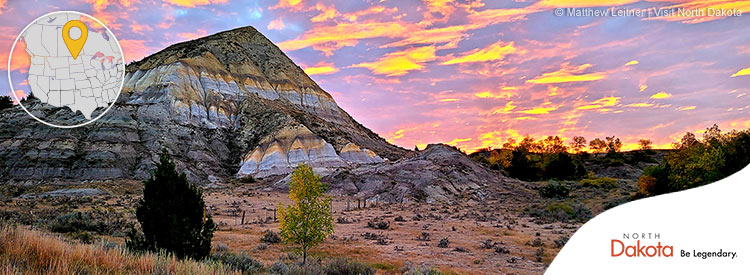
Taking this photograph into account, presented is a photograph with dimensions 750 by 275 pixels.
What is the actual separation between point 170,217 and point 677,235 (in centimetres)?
1309

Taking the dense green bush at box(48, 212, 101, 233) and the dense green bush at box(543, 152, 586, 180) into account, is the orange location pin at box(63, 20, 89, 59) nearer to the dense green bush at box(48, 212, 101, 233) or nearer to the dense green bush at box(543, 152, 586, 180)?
the dense green bush at box(48, 212, 101, 233)

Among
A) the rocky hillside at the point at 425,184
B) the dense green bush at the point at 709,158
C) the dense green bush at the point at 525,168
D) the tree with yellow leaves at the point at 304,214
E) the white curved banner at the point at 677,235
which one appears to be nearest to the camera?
the white curved banner at the point at 677,235

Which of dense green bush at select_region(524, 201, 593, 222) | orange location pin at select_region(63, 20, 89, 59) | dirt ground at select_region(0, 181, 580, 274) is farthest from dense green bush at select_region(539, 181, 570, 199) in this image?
orange location pin at select_region(63, 20, 89, 59)

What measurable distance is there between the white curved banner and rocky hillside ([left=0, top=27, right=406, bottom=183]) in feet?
198

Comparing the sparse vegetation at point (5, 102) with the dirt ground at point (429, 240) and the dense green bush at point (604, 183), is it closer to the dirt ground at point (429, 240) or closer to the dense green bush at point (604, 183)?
the dirt ground at point (429, 240)

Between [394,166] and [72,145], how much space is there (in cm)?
5078

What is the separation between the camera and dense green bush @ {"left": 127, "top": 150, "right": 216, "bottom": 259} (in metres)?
10.9

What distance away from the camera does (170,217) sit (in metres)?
11.0

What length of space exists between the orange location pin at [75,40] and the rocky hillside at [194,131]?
52.8 meters

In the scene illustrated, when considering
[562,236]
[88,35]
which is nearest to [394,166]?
[562,236]

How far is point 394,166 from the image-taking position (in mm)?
53781

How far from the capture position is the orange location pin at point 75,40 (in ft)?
44.8

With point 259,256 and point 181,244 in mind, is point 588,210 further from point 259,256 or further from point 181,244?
point 181,244

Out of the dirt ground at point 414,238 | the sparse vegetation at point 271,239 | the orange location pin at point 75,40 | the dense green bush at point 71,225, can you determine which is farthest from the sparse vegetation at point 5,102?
the orange location pin at point 75,40
